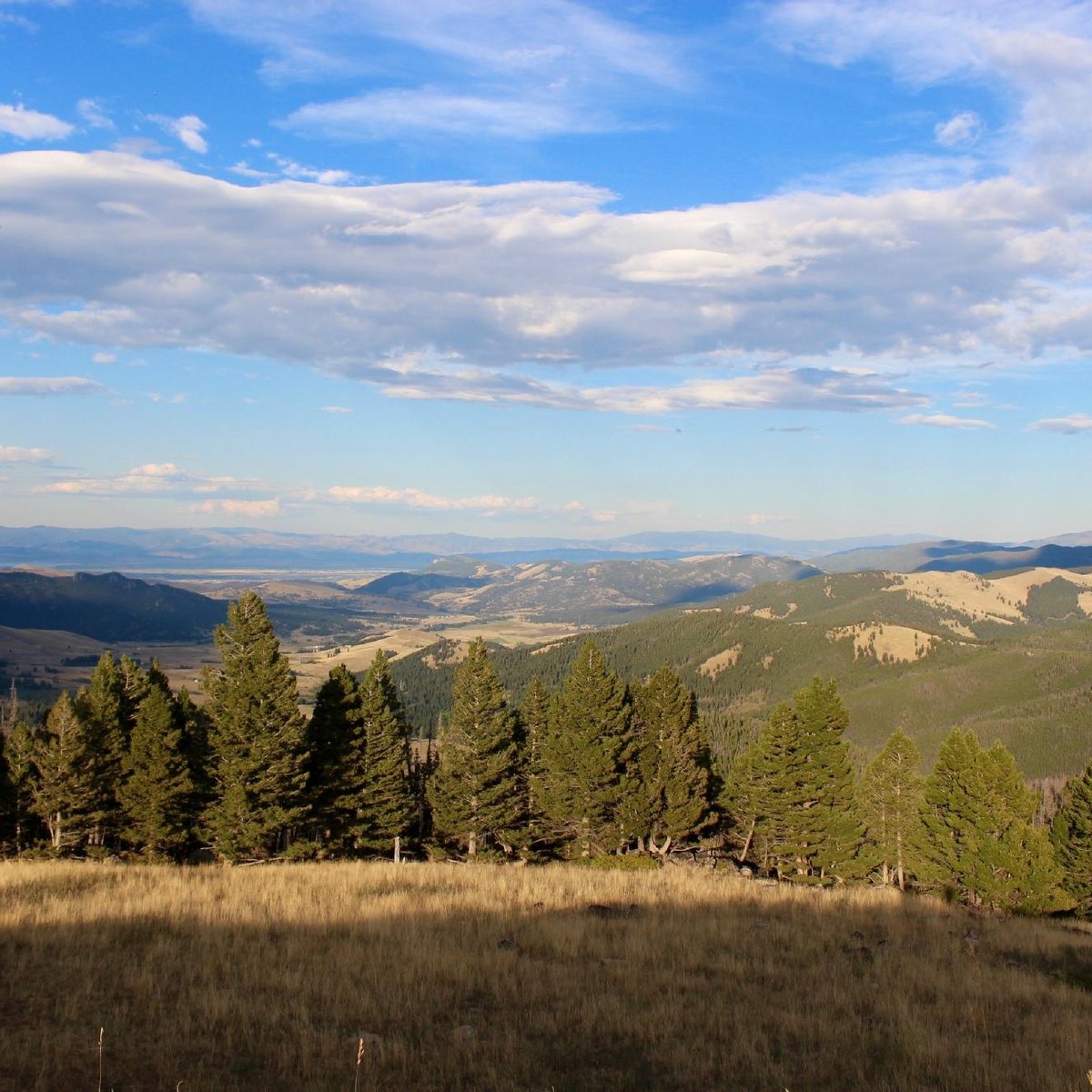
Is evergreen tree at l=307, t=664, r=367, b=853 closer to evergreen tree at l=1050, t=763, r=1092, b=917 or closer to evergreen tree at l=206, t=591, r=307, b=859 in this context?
evergreen tree at l=206, t=591, r=307, b=859

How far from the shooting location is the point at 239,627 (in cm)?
3719

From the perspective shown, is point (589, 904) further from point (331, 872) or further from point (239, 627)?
point (239, 627)

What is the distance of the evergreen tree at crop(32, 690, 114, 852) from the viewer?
42406mm

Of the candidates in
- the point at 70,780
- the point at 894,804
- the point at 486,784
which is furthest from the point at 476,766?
the point at 894,804

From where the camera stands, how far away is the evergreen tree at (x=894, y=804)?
56312 millimetres

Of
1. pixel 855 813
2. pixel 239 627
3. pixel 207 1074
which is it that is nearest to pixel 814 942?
pixel 207 1074

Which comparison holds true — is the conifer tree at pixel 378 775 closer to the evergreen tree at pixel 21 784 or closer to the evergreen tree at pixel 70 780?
the evergreen tree at pixel 70 780

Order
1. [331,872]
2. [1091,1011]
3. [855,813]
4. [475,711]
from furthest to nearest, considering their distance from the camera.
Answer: [855,813] → [475,711] → [331,872] → [1091,1011]

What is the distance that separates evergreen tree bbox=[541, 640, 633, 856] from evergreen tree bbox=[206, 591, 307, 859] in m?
16.3

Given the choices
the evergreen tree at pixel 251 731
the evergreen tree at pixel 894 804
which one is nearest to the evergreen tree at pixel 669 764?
the evergreen tree at pixel 894 804

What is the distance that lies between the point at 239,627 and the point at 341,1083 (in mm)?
30881

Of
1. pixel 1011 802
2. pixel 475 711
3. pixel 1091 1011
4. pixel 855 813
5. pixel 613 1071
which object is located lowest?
pixel 855 813

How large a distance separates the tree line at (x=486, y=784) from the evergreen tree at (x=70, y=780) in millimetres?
132

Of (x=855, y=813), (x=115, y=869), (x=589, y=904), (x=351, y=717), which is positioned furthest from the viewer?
(x=855, y=813)
